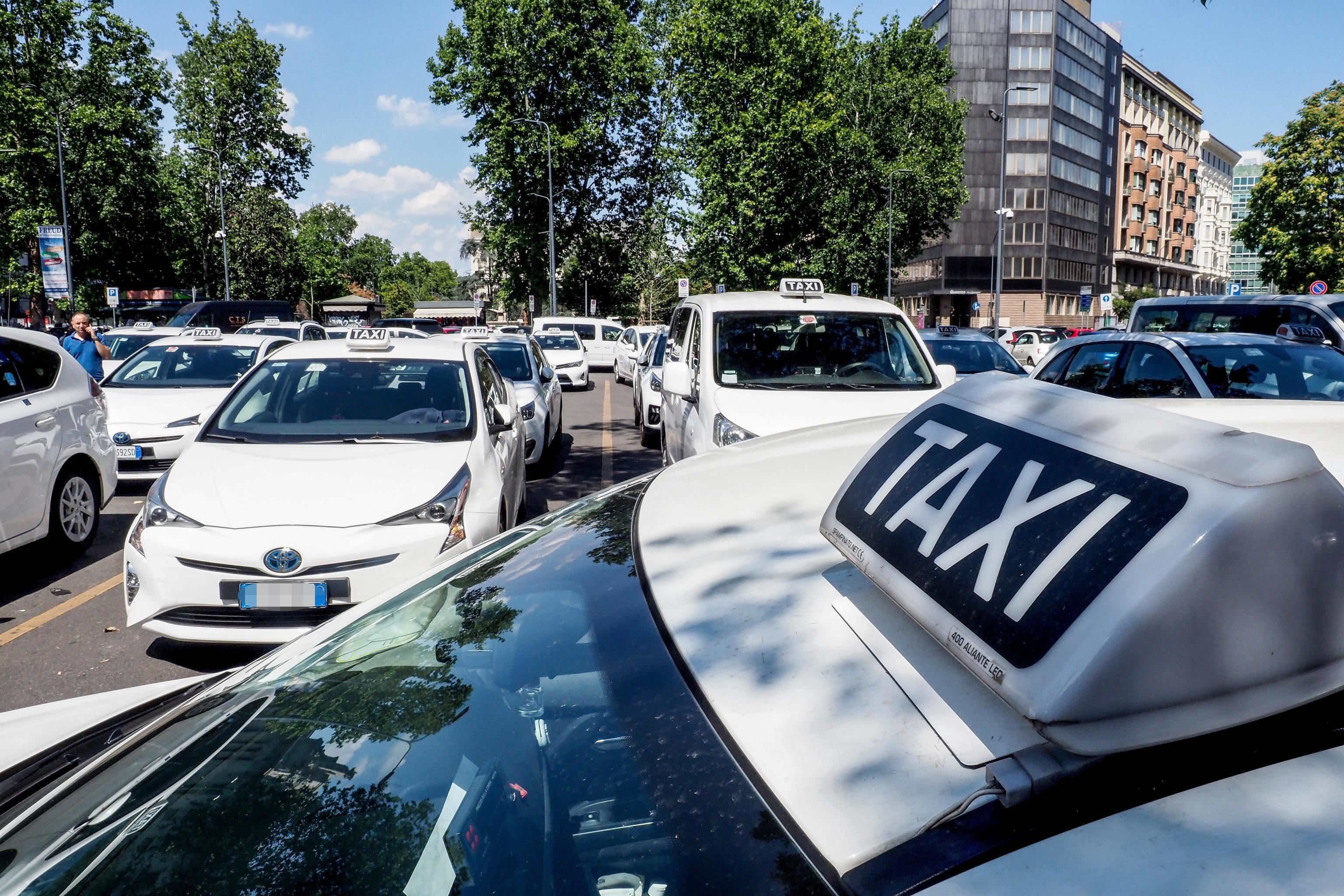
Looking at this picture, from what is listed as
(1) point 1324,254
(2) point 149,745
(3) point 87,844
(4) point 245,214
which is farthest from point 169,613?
(4) point 245,214

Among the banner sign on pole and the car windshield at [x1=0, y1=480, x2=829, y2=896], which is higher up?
the banner sign on pole

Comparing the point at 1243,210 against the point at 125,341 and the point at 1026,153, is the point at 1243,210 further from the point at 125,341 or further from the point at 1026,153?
the point at 125,341

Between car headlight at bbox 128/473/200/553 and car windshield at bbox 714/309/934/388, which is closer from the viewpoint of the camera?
car headlight at bbox 128/473/200/553

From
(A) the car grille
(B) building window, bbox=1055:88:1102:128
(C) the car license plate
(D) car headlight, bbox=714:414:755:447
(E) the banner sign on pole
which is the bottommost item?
(A) the car grille

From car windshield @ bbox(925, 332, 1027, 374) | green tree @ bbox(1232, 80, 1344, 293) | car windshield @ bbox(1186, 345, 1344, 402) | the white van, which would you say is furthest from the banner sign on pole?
green tree @ bbox(1232, 80, 1344, 293)

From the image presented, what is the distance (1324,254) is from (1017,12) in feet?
143

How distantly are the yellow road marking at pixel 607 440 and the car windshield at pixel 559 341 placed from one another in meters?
1.70

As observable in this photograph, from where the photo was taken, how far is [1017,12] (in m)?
68.5

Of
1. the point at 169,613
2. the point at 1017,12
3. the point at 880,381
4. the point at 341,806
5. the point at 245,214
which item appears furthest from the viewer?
the point at 1017,12

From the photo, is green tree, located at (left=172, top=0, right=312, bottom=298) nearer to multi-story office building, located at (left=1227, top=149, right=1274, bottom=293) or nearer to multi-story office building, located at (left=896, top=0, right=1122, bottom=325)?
multi-story office building, located at (left=896, top=0, right=1122, bottom=325)

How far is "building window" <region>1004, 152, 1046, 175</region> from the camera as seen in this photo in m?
71.2

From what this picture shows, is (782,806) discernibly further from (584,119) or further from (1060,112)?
(1060,112)

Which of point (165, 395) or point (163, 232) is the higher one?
point (163, 232)

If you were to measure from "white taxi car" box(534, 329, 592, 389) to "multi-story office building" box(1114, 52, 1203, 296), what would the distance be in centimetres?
7023
